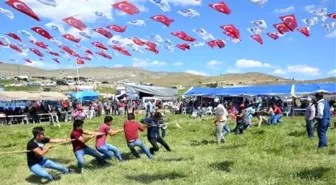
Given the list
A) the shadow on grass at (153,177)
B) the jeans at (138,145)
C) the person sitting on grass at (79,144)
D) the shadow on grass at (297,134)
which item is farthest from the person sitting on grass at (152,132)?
the shadow on grass at (297,134)

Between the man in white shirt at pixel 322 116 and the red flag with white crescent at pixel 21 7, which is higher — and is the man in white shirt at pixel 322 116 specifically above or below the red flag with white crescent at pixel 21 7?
below

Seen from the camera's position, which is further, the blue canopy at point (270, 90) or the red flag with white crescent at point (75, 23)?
the blue canopy at point (270, 90)

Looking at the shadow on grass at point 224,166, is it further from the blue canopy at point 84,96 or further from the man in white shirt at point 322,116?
the blue canopy at point 84,96

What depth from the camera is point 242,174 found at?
1140 cm

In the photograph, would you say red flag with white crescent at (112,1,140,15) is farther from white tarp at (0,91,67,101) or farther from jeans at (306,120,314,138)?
white tarp at (0,91,67,101)

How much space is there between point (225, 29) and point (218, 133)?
636 centimetres

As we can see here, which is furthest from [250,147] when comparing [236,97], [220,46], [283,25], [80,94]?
[80,94]

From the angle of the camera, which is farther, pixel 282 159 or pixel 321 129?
pixel 321 129

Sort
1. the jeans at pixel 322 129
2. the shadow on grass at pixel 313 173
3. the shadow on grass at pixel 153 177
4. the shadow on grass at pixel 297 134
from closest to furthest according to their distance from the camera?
the shadow on grass at pixel 313 173
the shadow on grass at pixel 153 177
the jeans at pixel 322 129
the shadow on grass at pixel 297 134

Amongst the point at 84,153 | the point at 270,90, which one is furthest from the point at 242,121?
the point at 270,90

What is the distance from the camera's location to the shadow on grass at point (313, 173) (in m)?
10.4

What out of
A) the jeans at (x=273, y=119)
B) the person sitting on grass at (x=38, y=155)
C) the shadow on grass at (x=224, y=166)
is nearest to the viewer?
the person sitting on grass at (x=38, y=155)

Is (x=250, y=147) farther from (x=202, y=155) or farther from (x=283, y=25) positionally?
(x=283, y=25)

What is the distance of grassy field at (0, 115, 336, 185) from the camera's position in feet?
35.6
